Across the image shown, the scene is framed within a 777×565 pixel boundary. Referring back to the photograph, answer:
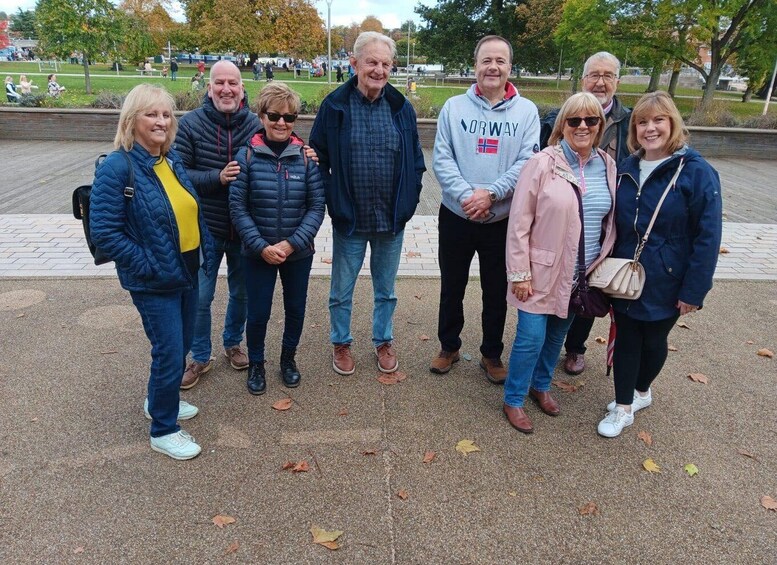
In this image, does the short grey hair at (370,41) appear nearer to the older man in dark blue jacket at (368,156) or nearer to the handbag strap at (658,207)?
the older man in dark blue jacket at (368,156)

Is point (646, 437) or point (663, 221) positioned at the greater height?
point (663, 221)

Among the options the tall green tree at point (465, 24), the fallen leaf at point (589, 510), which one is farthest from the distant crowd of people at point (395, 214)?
the tall green tree at point (465, 24)

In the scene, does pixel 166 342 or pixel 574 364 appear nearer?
pixel 166 342

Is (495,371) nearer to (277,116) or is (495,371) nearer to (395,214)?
(395,214)

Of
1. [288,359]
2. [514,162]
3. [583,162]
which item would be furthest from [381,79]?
[288,359]

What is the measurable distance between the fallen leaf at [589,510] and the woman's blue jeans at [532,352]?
29.5 inches

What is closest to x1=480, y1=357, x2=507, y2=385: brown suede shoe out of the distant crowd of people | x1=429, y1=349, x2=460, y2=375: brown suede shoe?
the distant crowd of people

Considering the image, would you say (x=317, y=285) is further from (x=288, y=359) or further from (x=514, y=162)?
(x=514, y=162)

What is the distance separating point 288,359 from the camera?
12.6ft

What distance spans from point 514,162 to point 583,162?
46cm

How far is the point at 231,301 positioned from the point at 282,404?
0.83 m

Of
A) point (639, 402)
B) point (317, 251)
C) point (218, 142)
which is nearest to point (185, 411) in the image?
point (218, 142)

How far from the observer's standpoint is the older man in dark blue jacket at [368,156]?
3404 millimetres

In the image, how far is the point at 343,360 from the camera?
157 inches
